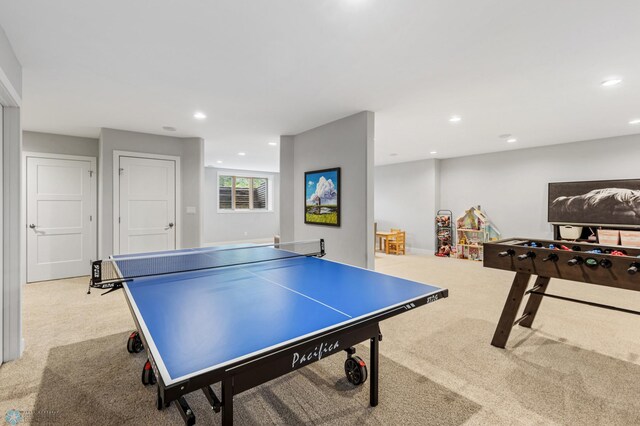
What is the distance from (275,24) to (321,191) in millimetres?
2669

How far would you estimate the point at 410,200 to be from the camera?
8.30 m

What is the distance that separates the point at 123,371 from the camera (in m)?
2.27

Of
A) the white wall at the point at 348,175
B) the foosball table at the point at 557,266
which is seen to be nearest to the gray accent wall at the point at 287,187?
the white wall at the point at 348,175

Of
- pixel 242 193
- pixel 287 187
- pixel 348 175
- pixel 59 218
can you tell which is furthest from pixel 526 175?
pixel 59 218

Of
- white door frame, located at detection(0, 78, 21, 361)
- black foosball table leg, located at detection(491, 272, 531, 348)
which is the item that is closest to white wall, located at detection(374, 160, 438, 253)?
black foosball table leg, located at detection(491, 272, 531, 348)

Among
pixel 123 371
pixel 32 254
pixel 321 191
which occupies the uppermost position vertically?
pixel 321 191

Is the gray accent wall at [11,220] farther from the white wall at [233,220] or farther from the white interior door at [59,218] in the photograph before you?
the white wall at [233,220]

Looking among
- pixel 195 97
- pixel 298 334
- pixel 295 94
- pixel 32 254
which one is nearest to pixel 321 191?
pixel 295 94

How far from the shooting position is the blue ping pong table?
38.6 inches

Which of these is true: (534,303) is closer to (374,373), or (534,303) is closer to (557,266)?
(557,266)

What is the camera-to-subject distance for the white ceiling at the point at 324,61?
1903 millimetres

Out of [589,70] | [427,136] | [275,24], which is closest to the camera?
[275,24]

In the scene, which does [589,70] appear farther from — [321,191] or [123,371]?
[123,371]

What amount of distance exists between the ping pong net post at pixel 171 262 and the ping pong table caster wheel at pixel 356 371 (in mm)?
985
